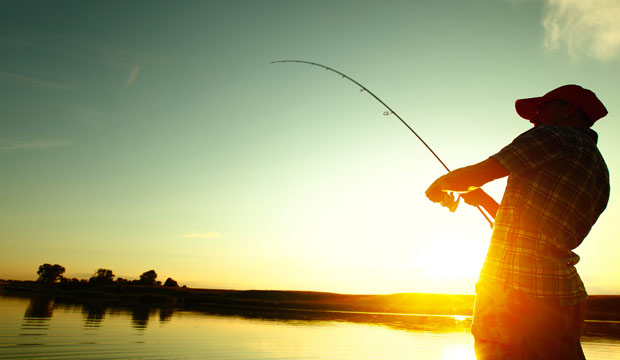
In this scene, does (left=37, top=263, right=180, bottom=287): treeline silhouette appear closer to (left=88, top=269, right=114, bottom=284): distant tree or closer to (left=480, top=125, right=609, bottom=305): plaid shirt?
(left=88, top=269, right=114, bottom=284): distant tree

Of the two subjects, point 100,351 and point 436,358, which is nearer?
point 100,351

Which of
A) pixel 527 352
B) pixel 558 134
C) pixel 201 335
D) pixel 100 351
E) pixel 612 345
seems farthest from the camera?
pixel 612 345

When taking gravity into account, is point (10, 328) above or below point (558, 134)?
below

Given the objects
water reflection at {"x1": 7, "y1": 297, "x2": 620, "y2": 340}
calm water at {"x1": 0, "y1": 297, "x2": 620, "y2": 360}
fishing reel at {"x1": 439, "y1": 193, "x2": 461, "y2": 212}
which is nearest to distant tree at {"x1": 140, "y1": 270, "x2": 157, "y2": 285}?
water reflection at {"x1": 7, "y1": 297, "x2": 620, "y2": 340}

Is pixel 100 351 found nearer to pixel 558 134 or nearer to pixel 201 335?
pixel 201 335

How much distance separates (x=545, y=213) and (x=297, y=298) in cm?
11770

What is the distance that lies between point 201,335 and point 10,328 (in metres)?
9.79

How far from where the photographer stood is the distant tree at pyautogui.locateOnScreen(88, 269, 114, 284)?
354 ft

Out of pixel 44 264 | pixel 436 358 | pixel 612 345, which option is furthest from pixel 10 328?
pixel 44 264

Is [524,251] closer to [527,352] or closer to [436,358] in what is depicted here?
A: [527,352]

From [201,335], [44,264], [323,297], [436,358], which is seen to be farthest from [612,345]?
[44,264]

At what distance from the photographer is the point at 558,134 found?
2.40 m

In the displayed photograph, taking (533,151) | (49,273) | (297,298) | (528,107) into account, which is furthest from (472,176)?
(49,273)

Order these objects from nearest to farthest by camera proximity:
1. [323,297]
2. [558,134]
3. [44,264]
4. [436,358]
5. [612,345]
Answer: [558,134] < [436,358] < [612,345] < [323,297] < [44,264]
